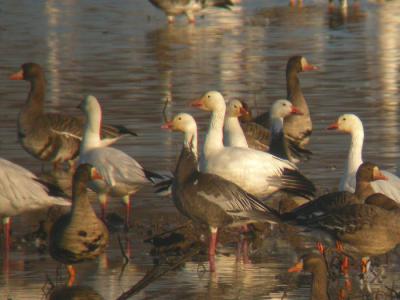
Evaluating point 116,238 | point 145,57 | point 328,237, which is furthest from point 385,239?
point 145,57

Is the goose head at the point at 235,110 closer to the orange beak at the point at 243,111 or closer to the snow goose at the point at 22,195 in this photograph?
the orange beak at the point at 243,111

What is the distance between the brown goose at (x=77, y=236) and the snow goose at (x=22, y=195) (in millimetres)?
1196

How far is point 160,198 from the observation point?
1525 centimetres

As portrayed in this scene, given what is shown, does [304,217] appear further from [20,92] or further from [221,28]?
[221,28]

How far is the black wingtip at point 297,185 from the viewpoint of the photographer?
46.0 ft

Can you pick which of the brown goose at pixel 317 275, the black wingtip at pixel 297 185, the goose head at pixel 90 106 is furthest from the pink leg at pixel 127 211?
the brown goose at pixel 317 275

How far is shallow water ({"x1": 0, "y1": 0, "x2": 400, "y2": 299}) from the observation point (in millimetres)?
11891

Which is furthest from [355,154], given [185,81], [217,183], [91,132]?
[185,81]

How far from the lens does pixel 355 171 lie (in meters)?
14.0

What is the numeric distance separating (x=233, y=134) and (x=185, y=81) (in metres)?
9.40

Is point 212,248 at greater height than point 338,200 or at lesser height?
lesser

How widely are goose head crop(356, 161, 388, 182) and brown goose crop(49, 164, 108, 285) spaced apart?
8.51 ft

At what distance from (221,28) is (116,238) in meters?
21.7

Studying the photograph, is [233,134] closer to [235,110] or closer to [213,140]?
[235,110]
